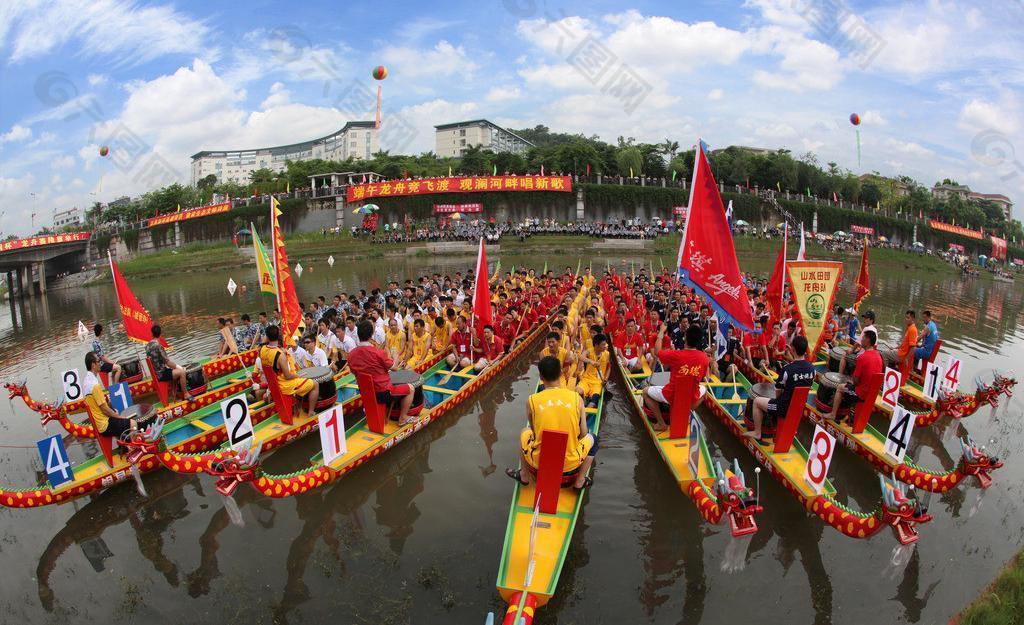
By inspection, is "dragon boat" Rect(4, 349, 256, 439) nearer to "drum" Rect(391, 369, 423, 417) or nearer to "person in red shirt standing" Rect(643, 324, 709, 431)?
"drum" Rect(391, 369, 423, 417)

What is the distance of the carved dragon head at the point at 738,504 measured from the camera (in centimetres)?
448

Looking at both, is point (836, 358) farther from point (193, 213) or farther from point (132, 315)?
point (193, 213)

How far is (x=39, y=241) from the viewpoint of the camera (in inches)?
1458

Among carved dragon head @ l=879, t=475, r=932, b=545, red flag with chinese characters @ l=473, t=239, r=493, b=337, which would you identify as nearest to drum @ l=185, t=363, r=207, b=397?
red flag with chinese characters @ l=473, t=239, r=493, b=337

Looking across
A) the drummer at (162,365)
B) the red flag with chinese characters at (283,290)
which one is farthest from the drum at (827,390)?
the drummer at (162,365)

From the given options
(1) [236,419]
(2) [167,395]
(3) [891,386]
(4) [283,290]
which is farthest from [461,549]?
(3) [891,386]

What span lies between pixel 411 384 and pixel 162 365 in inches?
183

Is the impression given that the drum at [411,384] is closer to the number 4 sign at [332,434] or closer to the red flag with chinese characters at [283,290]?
the number 4 sign at [332,434]

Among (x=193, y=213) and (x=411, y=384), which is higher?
(x=193, y=213)

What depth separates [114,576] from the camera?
579 centimetres

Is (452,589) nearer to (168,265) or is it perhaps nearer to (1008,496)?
(1008,496)

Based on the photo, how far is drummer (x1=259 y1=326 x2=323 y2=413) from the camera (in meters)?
7.86

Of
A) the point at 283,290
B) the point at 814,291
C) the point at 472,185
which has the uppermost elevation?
the point at 472,185

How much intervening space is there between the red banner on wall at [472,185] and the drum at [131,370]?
39.4 metres
